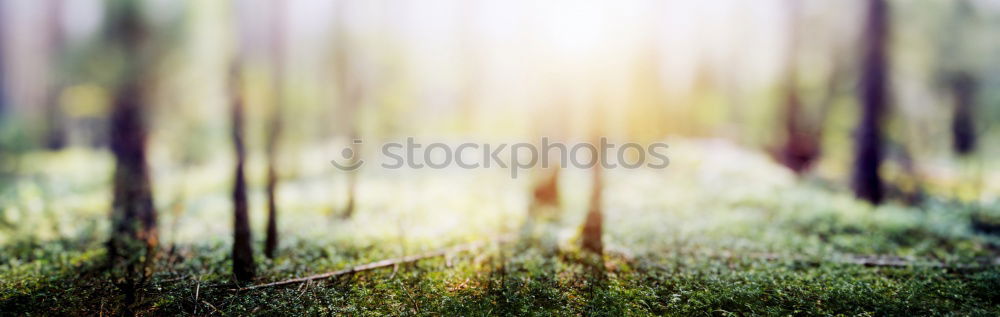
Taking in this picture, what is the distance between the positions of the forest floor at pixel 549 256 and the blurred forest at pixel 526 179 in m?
0.07

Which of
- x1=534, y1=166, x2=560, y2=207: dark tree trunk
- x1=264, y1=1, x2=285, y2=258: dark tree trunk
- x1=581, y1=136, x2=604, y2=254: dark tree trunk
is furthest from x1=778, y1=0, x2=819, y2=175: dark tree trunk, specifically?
x1=264, y1=1, x2=285, y2=258: dark tree trunk

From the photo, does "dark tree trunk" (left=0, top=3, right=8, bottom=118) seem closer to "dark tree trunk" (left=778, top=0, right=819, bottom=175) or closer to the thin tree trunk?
the thin tree trunk

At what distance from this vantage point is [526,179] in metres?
18.2

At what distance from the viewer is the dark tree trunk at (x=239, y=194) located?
796 centimetres

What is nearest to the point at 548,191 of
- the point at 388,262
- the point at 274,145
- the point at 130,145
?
the point at 388,262

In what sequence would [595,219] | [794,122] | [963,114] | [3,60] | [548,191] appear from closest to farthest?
[595,219]
[548,191]
[794,122]
[963,114]
[3,60]

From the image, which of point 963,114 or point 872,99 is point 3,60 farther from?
point 963,114

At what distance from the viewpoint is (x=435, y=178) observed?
1944cm

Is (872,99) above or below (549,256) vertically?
above

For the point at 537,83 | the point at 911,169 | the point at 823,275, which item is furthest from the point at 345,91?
the point at 911,169

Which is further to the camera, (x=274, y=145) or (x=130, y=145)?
(x=130, y=145)

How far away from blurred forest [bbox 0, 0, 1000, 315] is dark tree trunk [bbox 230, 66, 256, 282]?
44 mm

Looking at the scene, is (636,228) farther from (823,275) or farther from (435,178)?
(435,178)

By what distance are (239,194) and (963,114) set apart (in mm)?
35393
